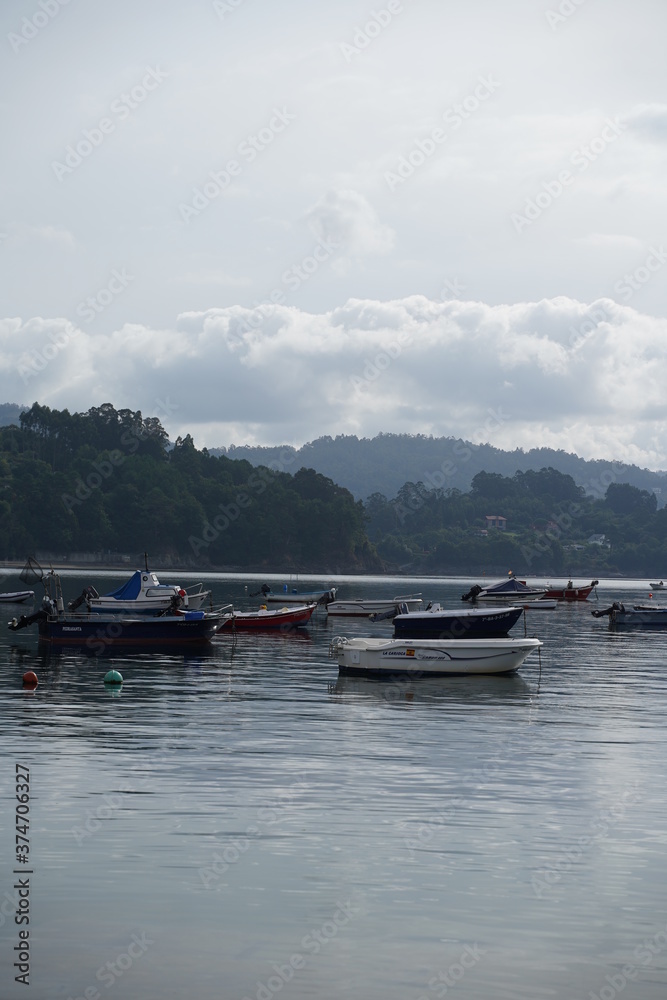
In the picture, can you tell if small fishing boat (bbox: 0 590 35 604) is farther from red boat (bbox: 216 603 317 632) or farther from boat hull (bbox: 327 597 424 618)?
red boat (bbox: 216 603 317 632)

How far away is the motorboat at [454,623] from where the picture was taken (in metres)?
65.8

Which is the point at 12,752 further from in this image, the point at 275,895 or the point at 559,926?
the point at 559,926

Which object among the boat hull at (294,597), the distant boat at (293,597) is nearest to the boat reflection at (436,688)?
the distant boat at (293,597)

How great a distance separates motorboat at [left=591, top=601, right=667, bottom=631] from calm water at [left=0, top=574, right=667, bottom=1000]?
6586 cm

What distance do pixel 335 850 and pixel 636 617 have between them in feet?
303

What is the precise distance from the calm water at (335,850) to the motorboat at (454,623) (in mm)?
21086

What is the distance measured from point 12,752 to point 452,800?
40.0 feet

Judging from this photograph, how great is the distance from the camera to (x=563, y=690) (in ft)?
172

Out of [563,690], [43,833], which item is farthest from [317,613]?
[43,833]

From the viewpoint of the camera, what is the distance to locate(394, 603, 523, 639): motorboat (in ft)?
216

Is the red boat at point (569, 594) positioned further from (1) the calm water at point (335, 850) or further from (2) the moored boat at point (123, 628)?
(1) the calm water at point (335, 850)

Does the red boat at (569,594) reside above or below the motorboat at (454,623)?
below

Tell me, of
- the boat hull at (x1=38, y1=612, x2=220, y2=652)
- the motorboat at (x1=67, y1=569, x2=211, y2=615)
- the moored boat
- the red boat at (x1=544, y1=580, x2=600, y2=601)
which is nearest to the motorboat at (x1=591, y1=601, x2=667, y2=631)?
the motorboat at (x1=67, y1=569, x2=211, y2=615)

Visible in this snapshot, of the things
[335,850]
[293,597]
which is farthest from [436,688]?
[293,597]
